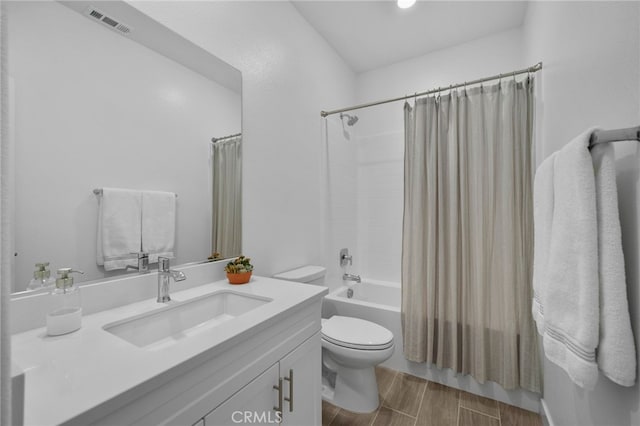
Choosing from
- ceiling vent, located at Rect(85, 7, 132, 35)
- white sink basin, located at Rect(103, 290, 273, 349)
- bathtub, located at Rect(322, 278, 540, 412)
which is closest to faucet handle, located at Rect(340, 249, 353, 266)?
bathtub, located at Rect(322, 278, 540, 412)

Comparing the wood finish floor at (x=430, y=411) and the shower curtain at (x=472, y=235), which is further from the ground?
the shower curtain at (x=472, y=235)

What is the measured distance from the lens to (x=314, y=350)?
1.24 metres

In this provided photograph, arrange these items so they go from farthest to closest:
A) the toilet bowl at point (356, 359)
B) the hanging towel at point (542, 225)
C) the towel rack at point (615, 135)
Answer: the toilet bowl at point (356, 359)
the hanging towel at point (542, 225)
the towel rack at point (615, 135)

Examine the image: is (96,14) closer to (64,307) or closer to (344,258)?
(64,307)

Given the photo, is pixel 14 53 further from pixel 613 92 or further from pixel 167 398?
pixel 613 92

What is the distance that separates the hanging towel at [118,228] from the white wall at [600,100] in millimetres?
1572

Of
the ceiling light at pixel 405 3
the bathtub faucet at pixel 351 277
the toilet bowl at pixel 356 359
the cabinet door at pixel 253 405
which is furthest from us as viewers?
the bathtub faucet at pixel 351 277

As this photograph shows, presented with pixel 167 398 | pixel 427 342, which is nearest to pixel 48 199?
pixel 167 398

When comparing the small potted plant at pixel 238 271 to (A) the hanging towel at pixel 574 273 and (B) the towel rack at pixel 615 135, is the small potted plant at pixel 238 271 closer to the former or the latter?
(A) the hanging towel at pixel 574 273

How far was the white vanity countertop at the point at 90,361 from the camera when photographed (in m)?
0.52

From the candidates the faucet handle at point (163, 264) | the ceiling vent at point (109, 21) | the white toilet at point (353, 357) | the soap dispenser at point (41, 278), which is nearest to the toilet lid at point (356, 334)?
the white toilet at point (353, 357)

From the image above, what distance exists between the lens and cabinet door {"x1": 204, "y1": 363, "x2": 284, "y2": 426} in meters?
0.79

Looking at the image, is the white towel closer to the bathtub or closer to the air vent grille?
the bathtub

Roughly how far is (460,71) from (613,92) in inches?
76.9
